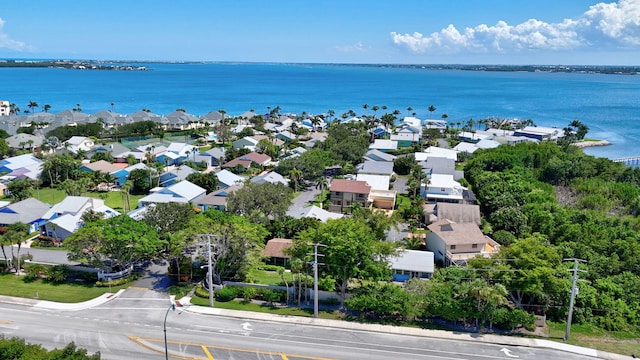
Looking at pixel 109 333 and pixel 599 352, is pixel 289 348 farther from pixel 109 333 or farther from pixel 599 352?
pixel 599 352

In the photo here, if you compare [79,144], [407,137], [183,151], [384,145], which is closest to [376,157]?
[384,145]

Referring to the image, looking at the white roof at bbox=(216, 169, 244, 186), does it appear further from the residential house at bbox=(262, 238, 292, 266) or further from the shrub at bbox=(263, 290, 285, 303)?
the shrub at bbox=(263, 290, 285, 303)

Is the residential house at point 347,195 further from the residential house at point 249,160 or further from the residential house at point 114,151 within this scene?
the residential house at point 114,151

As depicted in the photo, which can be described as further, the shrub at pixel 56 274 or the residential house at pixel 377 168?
the residential house at pixel 377 168

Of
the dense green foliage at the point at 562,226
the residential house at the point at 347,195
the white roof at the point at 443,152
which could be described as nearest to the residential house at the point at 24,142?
the residential house at the point at 347,195

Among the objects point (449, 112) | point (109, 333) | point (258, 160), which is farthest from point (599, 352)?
point (449, 112)

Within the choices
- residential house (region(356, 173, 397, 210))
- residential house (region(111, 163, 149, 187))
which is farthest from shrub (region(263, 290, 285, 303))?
residential house (region(111, 163, 149, 187))
